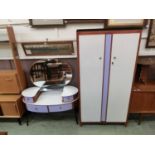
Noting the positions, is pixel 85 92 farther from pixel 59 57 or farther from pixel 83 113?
pixel 59 57

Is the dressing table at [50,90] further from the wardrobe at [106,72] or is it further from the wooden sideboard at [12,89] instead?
the wardrobe at [106,72]

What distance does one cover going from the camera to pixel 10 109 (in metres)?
2.21

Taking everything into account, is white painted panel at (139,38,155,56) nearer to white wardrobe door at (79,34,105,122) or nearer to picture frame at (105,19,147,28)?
picture frame at (105,19,147,28)

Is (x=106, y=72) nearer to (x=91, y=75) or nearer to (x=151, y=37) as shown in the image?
(x=91, y=75)

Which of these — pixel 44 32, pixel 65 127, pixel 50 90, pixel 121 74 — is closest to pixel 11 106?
pixel 50 90

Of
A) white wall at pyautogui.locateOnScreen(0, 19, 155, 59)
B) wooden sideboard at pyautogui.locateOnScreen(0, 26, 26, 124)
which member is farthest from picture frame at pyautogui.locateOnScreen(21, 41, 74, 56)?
wooden sideboard at pyautogui.locateOnScreen(0, 26, 26, 124)

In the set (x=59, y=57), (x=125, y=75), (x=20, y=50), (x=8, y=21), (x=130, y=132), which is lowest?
(x=130, y=132)

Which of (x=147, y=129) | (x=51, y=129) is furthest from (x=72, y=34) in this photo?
(x=147, y=129)

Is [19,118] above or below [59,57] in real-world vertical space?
below

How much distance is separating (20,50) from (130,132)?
233cm

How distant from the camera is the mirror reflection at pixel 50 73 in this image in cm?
225

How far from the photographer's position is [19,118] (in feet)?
7.57

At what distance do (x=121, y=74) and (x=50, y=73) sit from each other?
121 cm
